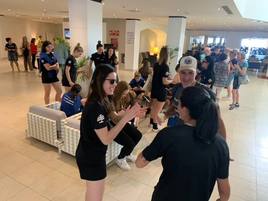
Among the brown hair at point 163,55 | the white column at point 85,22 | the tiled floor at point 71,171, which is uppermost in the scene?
the white column at point 85,22

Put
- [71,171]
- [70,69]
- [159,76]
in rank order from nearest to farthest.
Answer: [71,171] → [159,76] → [70,69]

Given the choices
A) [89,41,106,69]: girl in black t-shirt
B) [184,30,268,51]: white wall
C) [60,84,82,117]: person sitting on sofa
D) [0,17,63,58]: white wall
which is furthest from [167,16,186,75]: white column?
[0,17,63,58]: white wall

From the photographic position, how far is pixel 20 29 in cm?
1600

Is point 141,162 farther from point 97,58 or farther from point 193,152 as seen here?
point 97,58

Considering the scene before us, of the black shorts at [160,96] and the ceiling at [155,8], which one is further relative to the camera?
the ceiling at [155,8]

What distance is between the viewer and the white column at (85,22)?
5250 mm

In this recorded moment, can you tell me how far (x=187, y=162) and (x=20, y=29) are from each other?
17872 millimetres

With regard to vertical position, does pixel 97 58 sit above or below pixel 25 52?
above

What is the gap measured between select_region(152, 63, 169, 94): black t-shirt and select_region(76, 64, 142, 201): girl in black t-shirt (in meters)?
2.27

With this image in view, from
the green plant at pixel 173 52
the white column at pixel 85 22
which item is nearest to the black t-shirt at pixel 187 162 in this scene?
the white column at pixel 85 22

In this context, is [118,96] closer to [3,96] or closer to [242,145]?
[242,145]

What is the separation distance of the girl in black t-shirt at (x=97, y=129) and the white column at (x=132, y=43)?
10.4 meters

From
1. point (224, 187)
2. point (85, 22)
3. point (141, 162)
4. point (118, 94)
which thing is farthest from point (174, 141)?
point (85, 22)

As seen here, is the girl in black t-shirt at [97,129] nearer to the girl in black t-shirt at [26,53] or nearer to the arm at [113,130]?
the arm at [113,130]
